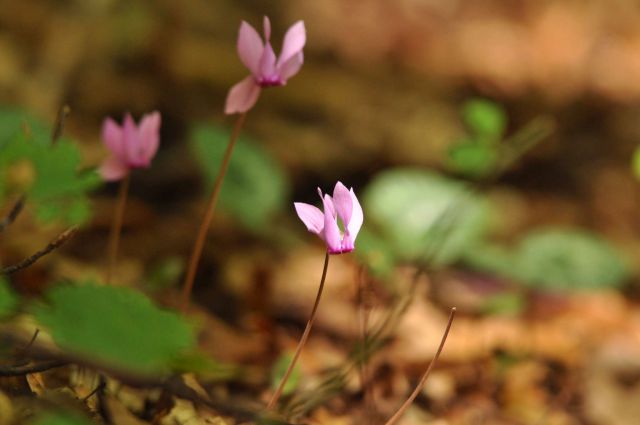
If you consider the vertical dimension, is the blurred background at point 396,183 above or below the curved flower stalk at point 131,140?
below

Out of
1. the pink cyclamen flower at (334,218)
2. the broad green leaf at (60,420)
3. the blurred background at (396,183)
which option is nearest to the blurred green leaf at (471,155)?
the blurred background at (396,183)

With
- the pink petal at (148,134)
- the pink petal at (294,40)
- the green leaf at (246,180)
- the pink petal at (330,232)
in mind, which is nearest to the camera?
the pink petal at (330,232)

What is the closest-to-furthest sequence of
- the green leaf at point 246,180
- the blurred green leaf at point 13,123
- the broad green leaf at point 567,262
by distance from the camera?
the blurred green leaf at point 13,123
the green leaf at point 246,180
the broad green leaf at point 567,262

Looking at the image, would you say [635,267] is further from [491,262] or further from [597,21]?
[597,21]

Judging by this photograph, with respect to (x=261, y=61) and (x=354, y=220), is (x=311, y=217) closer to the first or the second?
(x=354, y=220)

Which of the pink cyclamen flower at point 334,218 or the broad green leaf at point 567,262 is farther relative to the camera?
the broad green leaf at point 567,262

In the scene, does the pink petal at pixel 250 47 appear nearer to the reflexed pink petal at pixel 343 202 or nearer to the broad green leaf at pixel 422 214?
the reflexed pink petal at pixel 343 202
